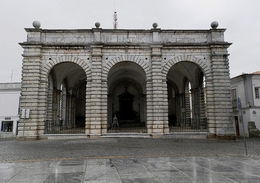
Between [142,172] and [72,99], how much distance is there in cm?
2035

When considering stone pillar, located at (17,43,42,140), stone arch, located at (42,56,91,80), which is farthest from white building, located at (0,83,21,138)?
stone arch, located at (42,56,91,80)

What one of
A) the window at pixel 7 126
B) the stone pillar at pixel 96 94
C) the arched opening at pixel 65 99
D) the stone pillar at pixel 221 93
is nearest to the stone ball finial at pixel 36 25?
the arched opening at pixel 65 99

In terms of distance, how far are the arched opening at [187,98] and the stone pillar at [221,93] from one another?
2.39 m

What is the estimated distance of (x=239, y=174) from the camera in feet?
18.0

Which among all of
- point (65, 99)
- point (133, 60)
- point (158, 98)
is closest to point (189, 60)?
point (158, 98)

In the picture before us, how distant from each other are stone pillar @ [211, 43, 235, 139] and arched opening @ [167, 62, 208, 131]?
2391 millimetres

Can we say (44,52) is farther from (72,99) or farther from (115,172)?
(115,172)

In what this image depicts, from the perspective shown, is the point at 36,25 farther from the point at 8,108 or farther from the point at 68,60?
the point at 8,108

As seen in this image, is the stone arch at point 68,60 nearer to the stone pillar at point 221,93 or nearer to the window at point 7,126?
the stone pillar at point 221,93

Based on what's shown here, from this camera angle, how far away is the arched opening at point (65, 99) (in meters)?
18.7

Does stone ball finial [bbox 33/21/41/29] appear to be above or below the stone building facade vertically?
above

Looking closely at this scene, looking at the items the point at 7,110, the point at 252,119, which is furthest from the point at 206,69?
the point at 7,110

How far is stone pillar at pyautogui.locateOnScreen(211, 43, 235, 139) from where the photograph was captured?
14.7 metres

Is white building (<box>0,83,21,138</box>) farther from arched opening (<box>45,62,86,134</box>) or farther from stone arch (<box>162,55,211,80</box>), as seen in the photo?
stone arch (<box>162,55,211,80</box>)
